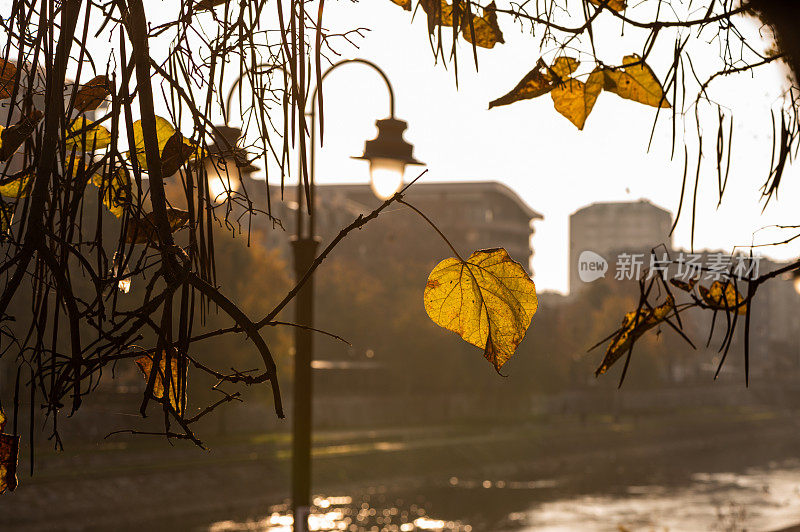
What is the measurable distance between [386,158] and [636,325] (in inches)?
322

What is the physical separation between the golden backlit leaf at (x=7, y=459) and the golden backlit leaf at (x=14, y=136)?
0.39 meters

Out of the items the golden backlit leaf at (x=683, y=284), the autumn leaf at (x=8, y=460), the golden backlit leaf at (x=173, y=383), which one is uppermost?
the golden backlit leaf at (x=683, y=284)

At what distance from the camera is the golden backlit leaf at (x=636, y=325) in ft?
4.55

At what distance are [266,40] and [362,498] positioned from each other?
28.7 m

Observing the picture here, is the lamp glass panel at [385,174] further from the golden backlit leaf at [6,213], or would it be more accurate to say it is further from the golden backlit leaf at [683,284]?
the golden backlit leaf at [683,284]

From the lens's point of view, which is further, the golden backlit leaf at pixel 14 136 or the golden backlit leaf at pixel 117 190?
the golden backlit leaf at pixel 14 136

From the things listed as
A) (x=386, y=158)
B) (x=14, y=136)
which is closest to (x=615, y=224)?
(x=386, y=158)

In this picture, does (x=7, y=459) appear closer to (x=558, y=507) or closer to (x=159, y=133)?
(x=159, y=133)

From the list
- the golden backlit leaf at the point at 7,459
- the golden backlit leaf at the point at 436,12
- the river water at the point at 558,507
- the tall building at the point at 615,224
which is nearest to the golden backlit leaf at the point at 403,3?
Result: the golden backlit leaf at the point at 436,12

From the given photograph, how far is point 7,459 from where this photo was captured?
132cm

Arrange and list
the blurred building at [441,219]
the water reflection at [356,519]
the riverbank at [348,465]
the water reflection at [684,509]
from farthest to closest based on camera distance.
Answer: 1. the blurred building at [441,219]
2. the water reflection at [684,509]
3. the water reflection at [356,519]
4. the riverbank at [348,465]

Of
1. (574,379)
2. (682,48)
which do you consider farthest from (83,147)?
(574,379)

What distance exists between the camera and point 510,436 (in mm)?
43438

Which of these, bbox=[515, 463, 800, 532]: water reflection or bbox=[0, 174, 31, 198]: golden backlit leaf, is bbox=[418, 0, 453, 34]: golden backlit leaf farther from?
bbox=[515, 463, 800, 532]: water reflection
